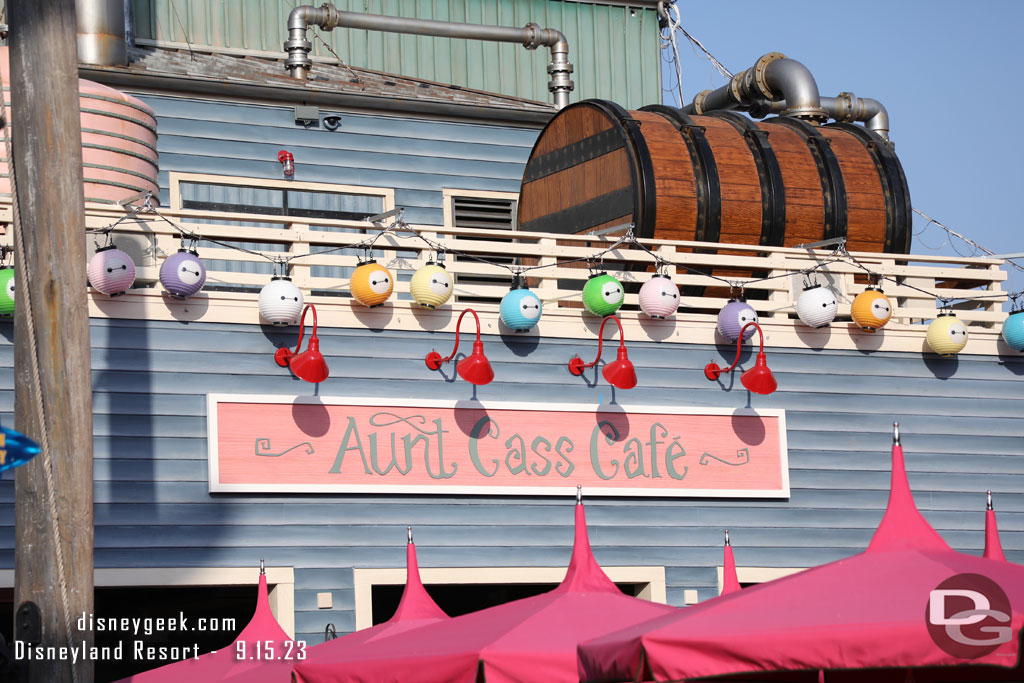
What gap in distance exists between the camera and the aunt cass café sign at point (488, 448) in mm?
10102

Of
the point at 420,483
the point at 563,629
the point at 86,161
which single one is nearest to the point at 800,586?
the point at 563,629

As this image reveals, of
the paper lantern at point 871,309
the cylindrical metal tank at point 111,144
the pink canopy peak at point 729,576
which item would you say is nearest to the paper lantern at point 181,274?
the cylindrical metal tank at point 111,144

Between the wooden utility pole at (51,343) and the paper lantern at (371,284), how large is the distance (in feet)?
13.4

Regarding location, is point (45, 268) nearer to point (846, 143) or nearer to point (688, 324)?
point (688, 324)

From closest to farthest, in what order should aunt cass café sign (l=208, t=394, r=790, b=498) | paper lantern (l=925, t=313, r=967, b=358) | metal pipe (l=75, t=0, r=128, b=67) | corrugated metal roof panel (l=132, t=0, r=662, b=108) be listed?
1. aunt cass café sign (l=208, t=394, r=790, b=498)
2. paper lantern (l=925, t=313, r=967, b=358)
3. metal pipe (l=75, t=0, r=128, b=67)
4. corrugated metal roof panel (l=132, t=0, r=662, b=108)

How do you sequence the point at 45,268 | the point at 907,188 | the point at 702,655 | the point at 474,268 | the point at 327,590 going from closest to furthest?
the point at 702,655 < the point at 45,268 < the point at 327,590 < the point at 474,268 < the point at 907,188

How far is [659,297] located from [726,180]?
1.62m

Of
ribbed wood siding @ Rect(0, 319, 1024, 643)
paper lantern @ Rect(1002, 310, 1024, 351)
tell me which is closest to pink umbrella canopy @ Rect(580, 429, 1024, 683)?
ribbed wood siding @ Rect(0, 319, 1024, 643)

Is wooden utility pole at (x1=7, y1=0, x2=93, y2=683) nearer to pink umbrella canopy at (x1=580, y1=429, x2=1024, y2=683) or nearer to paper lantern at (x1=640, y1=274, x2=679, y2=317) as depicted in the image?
pink umbrella canopy at (x1=580, y1=429, x2=1024, y2=683)

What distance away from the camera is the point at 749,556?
36.7 feet

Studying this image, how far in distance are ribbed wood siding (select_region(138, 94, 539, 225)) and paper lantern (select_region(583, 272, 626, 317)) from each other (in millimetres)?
4029

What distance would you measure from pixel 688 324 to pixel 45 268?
20.8 ft

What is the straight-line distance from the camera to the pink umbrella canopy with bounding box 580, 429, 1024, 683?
5055mm

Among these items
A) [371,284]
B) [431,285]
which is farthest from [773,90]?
[371,284]
